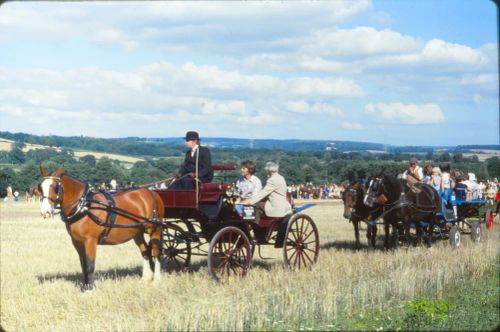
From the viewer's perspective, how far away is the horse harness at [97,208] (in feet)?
36.2

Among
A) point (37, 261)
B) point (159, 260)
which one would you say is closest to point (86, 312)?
point (159, 260)

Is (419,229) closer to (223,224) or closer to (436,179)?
(436,179)

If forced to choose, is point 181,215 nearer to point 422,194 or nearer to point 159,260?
point 159,260

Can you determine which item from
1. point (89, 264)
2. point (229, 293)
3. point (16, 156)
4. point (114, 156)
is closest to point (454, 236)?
point (229, 293)

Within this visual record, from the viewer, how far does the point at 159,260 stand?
12219mm

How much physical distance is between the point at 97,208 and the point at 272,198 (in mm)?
3287

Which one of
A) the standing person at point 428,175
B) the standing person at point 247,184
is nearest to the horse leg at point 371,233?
the standing person at point 428,175

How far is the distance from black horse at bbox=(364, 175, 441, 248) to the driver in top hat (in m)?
5.51

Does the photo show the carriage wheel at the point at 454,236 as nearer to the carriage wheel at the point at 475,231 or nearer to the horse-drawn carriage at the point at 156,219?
the carriage wheel at the point at 475,231

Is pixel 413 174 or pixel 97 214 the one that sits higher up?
pixel 413 174

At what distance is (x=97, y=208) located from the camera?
1134 centimetres

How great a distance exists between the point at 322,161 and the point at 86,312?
117m

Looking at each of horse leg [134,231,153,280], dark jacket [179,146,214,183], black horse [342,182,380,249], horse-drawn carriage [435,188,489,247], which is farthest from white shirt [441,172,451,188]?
horse leg [134,231,153,280]

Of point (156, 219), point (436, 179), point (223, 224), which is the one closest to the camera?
point (156, 219)
